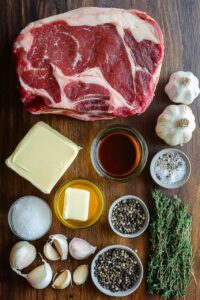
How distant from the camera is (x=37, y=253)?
2.94 m

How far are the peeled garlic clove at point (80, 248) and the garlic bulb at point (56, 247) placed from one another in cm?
3

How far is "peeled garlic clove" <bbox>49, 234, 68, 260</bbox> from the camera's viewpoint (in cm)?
290

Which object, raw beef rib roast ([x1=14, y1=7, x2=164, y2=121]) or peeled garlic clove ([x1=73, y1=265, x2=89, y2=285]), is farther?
peeled garlic clove ([x1=73, y1=265, x2=89, y2=285])

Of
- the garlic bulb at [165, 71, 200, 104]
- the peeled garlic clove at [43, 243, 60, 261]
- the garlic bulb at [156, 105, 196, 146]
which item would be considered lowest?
the peeled garlic clove at [43, 243, 60, 261]

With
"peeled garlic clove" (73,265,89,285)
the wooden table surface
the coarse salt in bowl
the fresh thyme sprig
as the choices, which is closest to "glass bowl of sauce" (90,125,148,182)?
the wooden table surface

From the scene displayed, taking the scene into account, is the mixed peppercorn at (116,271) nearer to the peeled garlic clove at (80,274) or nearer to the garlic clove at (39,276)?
the peeled garlic clove at (80,274)

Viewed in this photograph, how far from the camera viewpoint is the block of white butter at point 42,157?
2877 millimetres

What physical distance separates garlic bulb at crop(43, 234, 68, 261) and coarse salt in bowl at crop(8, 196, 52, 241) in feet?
0.16

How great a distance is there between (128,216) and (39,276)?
45 cm

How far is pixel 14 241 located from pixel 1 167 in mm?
320

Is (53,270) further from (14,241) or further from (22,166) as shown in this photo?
(22,166)

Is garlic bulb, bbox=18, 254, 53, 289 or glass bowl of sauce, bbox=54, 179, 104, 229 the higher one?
glass bowl of sauce, bbox=54, 179, 104, 229

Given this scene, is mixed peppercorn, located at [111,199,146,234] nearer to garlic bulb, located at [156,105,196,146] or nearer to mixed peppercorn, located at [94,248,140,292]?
mixed peppercorn, located at [94,248,140,292]

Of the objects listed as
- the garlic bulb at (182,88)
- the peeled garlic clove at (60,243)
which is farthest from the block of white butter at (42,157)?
the garlic bulb at (182,88)
